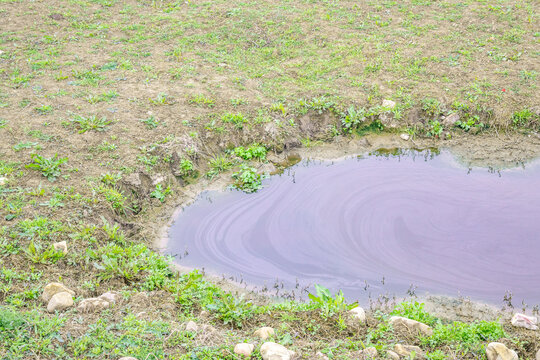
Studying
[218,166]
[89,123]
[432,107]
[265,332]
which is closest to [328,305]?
[265,332]

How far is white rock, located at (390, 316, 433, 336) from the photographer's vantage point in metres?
4.18

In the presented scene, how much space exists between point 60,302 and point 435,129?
637 cm

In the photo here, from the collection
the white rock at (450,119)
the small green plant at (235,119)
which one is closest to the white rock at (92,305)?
the small green plant at (235,119)

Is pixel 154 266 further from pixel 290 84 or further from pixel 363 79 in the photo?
pixel 363 79

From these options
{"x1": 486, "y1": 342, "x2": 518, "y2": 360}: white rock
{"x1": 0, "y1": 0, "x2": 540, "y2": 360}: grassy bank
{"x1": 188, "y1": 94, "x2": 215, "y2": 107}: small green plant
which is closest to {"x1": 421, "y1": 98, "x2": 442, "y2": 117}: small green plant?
{"x1": 0, "y1": 0, "x2": 540, "y2": 360}: grassy bank

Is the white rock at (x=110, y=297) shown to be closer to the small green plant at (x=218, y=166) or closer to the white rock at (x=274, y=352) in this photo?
the white rock at (x=274, y=352)

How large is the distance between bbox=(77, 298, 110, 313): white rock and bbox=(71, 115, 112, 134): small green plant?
3.50 metres

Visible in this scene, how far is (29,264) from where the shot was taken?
4695 mm

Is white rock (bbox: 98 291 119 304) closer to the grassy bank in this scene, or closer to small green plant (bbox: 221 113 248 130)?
the grassy bank

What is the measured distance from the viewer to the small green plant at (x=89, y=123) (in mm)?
6969

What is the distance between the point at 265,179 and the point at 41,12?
7.51 m

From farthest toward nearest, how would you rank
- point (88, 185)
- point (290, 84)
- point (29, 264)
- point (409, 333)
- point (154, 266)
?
point (290, 84)
point (88, 185)
point (154, 266)
point (29, 264)
point (409, 333)

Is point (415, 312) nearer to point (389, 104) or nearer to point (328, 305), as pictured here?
point (328, 305)

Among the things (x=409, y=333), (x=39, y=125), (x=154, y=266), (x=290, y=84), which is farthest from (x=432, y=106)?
(x=39, y=125)
